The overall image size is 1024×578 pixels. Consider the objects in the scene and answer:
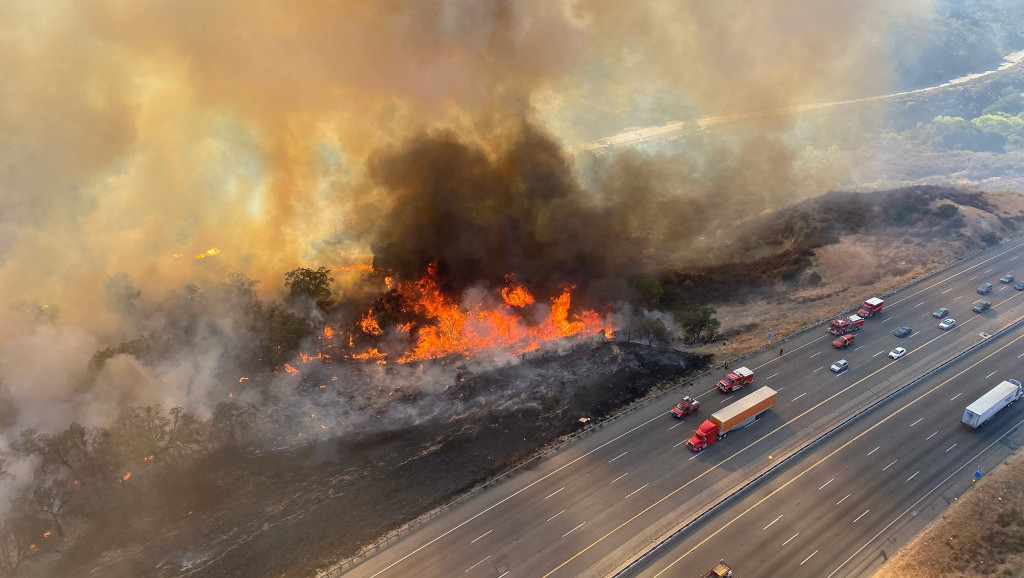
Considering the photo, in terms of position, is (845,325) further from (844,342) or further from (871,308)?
(871,308)

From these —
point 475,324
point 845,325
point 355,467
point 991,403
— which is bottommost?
point 991,403

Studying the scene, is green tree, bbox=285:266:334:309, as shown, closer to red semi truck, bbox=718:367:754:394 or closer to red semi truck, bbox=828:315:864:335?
red semi truck, bbox=718:367:754:394

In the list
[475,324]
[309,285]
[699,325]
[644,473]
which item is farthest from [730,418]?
[309,285]

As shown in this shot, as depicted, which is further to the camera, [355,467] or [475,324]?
[475,324]

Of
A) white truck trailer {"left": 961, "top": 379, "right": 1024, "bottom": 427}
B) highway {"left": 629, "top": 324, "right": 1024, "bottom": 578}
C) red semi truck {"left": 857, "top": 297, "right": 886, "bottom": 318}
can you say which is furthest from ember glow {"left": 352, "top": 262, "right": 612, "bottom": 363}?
white truck trailer {"left": 961, "top": 379, "right": 1024, "bottom": 427}

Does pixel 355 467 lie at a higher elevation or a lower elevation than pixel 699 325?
higher

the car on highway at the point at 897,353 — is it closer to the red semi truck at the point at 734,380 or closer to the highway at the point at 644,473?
the highway at the point at 644,473

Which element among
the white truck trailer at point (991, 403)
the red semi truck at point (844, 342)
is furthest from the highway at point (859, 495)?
the red semi truck at point (844, 342)
